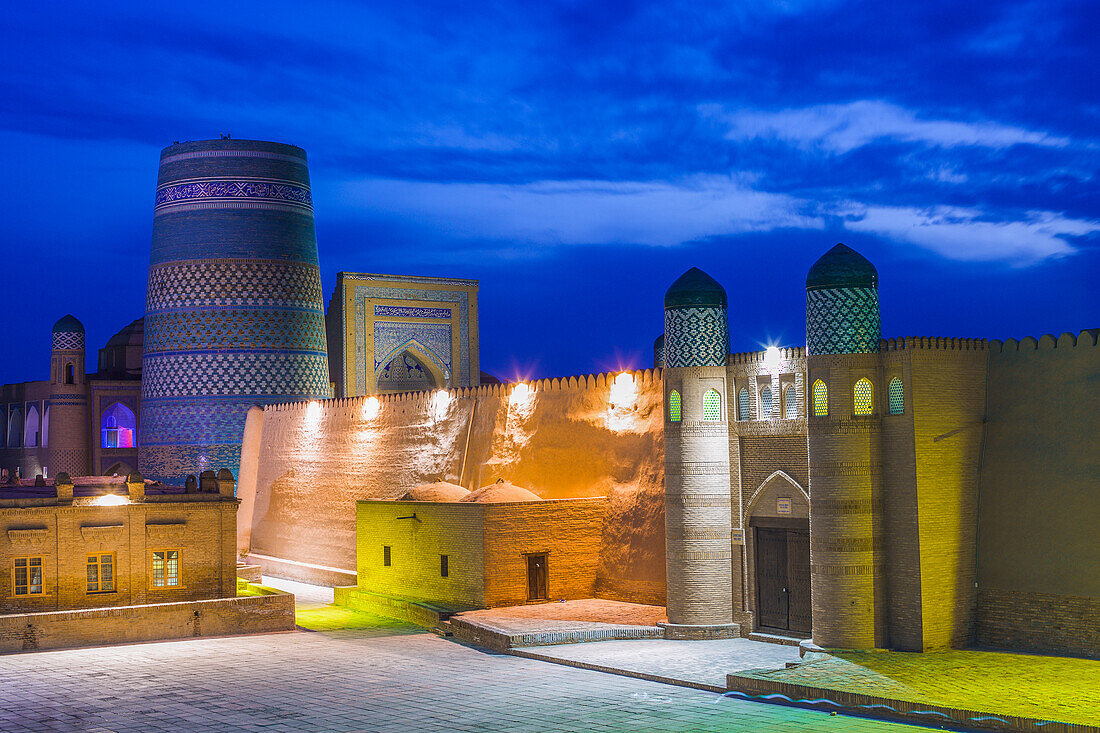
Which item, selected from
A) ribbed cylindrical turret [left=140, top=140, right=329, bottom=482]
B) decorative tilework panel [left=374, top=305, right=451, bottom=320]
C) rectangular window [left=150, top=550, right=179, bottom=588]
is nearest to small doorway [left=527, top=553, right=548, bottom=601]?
rectangular window [left=150, top=550, right=179, bottom=588]

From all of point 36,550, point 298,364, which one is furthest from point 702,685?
point 298,364

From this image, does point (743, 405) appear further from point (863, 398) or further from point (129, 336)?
point (129, 336)

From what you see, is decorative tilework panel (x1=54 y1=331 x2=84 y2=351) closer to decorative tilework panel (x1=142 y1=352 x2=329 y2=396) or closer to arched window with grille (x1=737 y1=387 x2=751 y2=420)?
decorative tilework panel (x1=142 y1=352 x2=329 y2=396)

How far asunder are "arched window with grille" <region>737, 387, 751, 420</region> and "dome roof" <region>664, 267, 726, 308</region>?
89cm

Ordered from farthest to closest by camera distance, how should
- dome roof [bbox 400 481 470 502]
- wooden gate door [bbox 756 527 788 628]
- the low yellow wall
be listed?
dome roof [bbox 400 481 470 502]
the low yellow wall
wooden gate door [bbox 756 527 788 628]

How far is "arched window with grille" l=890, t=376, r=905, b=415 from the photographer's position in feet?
32.7

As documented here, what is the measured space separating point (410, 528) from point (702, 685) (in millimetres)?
5612

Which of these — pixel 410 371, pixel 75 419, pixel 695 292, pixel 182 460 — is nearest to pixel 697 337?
pixel 695 292

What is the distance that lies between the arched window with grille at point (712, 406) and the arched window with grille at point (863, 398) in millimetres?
1606

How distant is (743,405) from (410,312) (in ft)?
36.9

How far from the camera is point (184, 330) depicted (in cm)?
1931

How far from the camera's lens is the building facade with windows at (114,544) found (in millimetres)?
12234

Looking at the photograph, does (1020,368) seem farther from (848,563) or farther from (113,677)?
(113,677)

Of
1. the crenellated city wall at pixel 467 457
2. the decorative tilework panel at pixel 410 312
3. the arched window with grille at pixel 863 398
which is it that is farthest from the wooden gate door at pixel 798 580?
the decorative tilework panel at pixel 410 312
